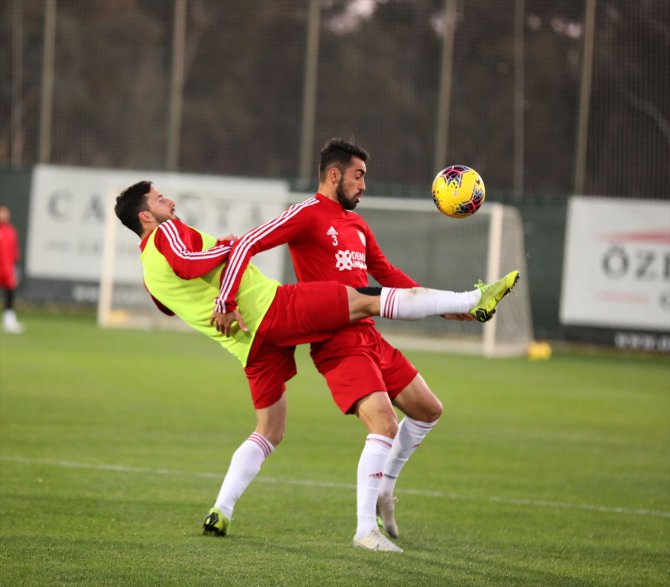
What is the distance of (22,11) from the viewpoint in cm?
2812

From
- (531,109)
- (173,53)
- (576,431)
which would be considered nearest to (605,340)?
(531,109)

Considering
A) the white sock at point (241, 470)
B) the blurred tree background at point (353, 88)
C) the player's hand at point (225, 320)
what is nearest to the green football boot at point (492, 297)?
the player's hand at point (225, 320)

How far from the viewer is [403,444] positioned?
7180 millimetres

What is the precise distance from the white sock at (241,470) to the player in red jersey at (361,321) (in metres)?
0.57

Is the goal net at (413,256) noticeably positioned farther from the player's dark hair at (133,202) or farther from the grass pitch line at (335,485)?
the player's dark hair at (133,202)

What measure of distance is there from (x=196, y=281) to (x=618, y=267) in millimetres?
16374

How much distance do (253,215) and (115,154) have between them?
508 cm

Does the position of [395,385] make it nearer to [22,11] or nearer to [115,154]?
[115,154]

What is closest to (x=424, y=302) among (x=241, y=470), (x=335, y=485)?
(x=241, y=470)

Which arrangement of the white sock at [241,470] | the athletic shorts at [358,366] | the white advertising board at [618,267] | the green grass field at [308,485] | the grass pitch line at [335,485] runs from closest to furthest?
the green grass field at [308,485] → the athletic shorts at [358,366] → the white sock at [241,470] → the grass pitch line at [335,485] → the white advertising board at [618,267]

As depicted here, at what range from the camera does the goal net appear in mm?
21641

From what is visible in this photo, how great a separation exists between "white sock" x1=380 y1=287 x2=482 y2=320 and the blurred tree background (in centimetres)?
1742

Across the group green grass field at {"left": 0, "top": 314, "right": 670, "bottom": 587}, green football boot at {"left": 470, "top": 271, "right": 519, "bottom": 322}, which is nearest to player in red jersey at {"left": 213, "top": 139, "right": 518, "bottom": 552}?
green football boot at {"left": 470, "top": 271, "right": 519, "bottom": 322}

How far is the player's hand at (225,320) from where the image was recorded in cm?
646
